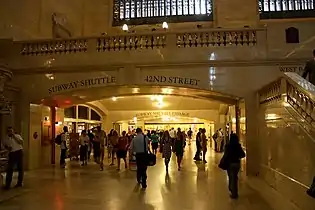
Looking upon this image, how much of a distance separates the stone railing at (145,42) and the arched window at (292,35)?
67 centimetres

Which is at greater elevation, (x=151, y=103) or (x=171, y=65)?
(x=171, y=65)

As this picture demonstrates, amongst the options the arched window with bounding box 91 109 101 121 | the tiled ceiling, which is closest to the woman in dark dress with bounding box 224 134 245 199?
the tiled ceiling

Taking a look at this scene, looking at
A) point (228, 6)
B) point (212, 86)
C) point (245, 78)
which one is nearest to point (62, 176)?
point (212, 86)

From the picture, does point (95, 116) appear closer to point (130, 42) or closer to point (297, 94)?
point (130, 42)

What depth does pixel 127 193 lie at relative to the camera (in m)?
7.98

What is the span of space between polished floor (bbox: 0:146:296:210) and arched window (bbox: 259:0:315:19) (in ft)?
31.8

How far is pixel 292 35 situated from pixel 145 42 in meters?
4.30

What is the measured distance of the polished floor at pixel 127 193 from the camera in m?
6.75

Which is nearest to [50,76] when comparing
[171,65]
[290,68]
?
[171,65]

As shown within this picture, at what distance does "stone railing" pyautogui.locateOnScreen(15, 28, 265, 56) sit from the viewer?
38.4 ft

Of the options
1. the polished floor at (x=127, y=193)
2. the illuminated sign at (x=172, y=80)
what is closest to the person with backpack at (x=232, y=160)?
the polished floor at (x=127, y=193)

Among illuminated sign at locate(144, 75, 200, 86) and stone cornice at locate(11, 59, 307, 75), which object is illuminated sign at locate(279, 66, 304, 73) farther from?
illuminated sign at locate(144, 75, 200, 86)

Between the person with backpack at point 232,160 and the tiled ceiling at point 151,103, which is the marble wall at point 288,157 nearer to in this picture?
the person with backpack at point 232,160

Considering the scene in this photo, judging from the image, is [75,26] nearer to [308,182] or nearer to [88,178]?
[88,178]
